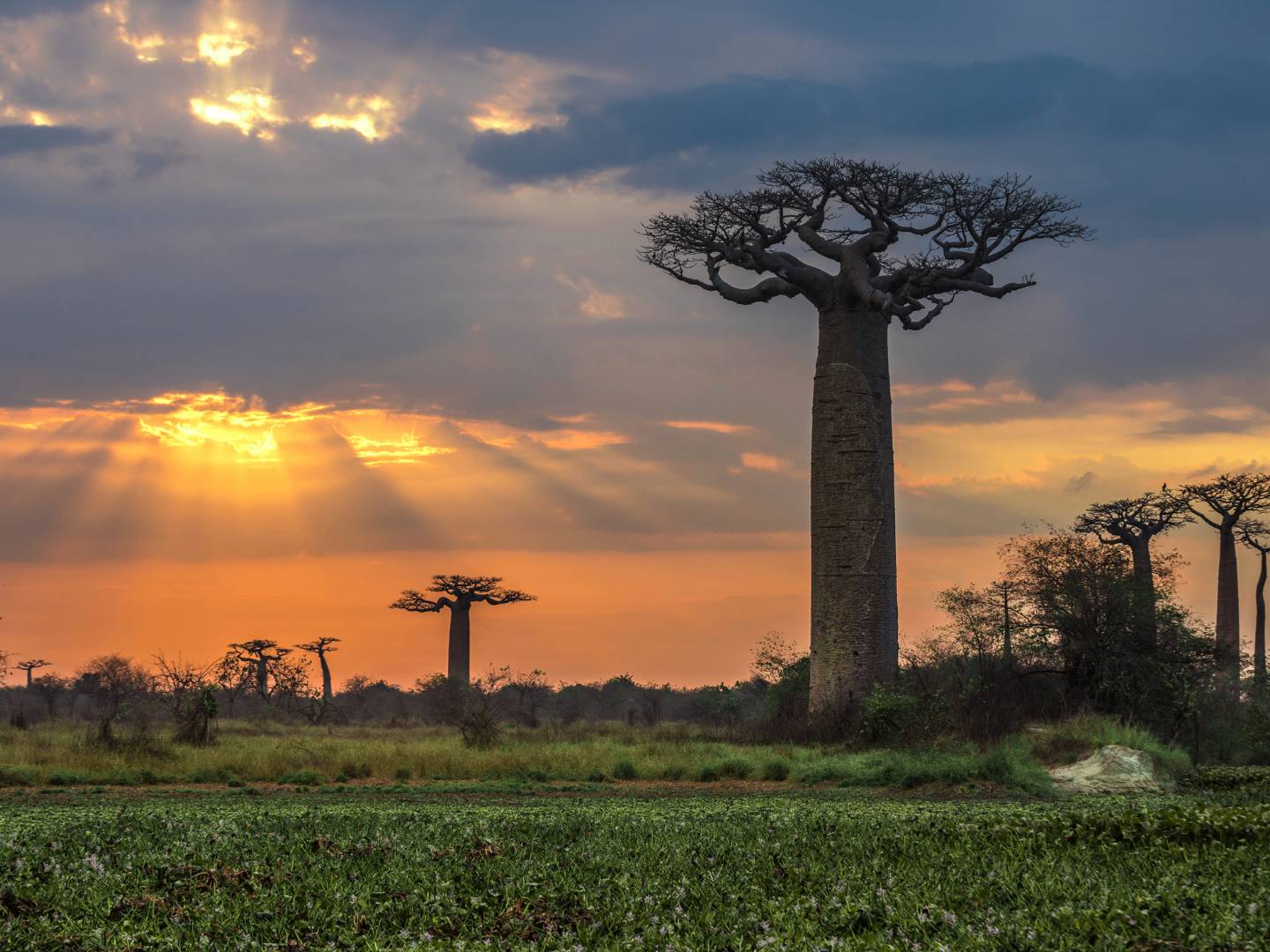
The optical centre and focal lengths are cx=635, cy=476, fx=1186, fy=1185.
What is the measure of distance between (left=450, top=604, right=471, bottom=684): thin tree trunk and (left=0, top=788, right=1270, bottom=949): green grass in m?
39.8

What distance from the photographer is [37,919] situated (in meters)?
5.41

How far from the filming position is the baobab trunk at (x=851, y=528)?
2298 centimetres

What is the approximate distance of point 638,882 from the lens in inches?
237

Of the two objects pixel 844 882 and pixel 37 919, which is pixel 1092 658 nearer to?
pixel 844 882

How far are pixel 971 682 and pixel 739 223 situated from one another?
1089 centimetres

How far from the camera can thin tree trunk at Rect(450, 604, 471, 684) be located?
47.8 m

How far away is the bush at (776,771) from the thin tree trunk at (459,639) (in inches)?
1223

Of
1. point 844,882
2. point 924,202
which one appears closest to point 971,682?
point 924,202

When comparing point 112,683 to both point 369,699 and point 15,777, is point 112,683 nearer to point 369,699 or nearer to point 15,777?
point 369,699

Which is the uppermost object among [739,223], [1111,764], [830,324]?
[739,223]

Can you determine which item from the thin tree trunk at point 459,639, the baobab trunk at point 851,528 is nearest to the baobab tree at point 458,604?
the thin tree trunk at point 459,639

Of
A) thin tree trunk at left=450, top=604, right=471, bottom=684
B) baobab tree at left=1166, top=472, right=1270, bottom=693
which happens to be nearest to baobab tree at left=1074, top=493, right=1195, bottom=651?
baobab tree at left=1166, top=472, right=1270, bottom=693

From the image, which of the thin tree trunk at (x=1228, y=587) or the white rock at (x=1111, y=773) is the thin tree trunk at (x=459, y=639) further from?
the white rock at (x=1111, y=773)

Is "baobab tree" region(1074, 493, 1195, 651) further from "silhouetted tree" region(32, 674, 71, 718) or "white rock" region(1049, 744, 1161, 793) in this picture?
"silhouetted tree" region(32, 674, 71, 718)
